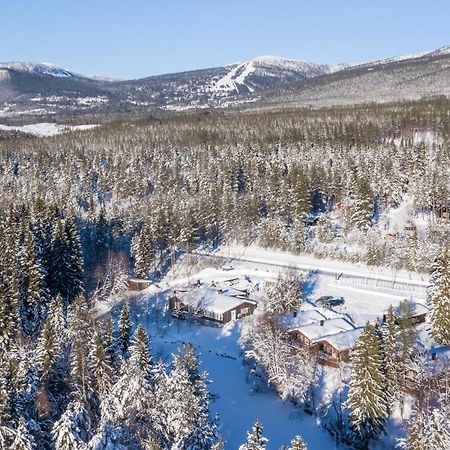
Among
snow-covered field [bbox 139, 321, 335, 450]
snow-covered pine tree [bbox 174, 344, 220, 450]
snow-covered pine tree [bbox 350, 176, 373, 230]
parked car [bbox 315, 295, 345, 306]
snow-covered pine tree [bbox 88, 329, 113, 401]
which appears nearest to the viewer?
snow-covered pine tree [bbox 174, 344, 220, 450]

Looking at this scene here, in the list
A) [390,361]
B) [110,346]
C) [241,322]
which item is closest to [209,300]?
[241,322]

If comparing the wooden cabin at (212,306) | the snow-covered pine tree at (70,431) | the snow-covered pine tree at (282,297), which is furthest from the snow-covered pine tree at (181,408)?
the wooden cabin at (212,306)

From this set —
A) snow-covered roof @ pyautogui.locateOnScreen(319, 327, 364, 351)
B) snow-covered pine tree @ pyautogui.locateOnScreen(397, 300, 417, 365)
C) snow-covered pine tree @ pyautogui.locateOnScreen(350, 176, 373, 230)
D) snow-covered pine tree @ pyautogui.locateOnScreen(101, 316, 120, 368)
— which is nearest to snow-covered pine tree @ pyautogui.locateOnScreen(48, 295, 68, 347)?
snow-covered pine tree @ pyautogui.locateOnScreen(101, 316, 120, 368)

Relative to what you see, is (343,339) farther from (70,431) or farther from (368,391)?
(70,431)

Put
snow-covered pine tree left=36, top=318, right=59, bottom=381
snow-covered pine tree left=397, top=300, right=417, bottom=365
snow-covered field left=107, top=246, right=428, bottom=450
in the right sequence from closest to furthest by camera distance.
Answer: snow-covered pine tree left=36, top=318, right=59, bottom=381 < snow-covered pine tree left=397, top=300, right=417, bottom=365 < snow-covered field left=107, top=246, right=428, bottom=450

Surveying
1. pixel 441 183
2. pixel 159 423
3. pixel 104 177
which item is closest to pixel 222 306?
pixel 159 423

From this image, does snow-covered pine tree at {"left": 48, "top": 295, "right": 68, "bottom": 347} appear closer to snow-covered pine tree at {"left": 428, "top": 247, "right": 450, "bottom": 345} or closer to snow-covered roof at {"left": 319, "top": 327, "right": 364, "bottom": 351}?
snow-covered roof at {"left": 319, "top": 327, "right": 364, "bottom": 351}
